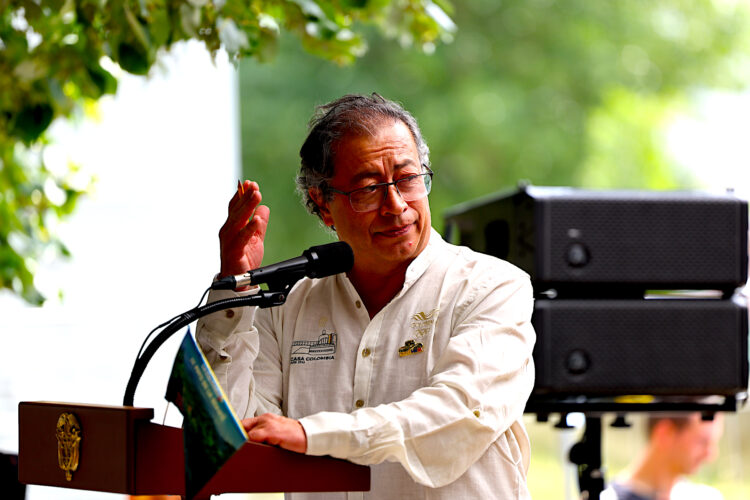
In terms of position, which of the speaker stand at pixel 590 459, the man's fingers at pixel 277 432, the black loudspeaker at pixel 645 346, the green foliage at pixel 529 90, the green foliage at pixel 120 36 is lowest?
the speaker stand at pixel 590 459

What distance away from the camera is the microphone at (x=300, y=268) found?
4.47 feet

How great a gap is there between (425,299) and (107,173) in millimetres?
3558

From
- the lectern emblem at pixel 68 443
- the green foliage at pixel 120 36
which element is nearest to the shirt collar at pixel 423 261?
the lectern emblem at pixel 68 443

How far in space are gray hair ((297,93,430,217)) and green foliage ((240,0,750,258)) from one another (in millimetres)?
7209

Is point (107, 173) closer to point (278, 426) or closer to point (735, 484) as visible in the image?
point (278, 426)

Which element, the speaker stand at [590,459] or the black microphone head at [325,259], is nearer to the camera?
the black microphone head at [325,259]

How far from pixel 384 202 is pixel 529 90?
806cm

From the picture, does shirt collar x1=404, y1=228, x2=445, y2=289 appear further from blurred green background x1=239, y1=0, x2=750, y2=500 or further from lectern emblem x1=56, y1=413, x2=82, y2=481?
blurred green background x1=239, y1=0, x2=750, y2=500

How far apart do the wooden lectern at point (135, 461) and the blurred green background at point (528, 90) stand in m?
7.48

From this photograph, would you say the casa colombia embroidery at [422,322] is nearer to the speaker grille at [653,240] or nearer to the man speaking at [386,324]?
the man speaking at [386,324]

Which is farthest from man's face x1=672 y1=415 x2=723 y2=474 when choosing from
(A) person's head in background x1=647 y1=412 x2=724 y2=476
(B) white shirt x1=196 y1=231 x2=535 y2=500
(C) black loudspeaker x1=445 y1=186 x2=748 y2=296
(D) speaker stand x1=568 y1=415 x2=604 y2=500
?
(B) white shirt x1=196 y1=231 x2=535 y2=500

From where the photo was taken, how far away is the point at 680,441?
340cm

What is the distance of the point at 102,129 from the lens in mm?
4797

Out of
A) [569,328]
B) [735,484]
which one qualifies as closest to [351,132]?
[569,328]
